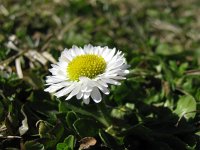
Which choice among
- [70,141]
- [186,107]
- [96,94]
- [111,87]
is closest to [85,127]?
[70,141]

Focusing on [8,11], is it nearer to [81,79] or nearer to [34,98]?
[34,98]

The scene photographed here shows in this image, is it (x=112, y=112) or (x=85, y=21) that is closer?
(x=112, y=112)

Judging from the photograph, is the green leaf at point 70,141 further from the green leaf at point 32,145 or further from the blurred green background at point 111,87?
the green leaf at point 32,145

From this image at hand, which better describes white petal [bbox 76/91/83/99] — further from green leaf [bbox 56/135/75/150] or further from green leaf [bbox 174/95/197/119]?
green leaf [bbox 174/95/197/119]

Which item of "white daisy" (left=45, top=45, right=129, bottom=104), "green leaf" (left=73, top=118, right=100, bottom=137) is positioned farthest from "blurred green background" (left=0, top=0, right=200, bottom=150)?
"white daisy" (left=45, top=45, right=129, bottom=104)

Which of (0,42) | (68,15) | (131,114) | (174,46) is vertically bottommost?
(131,114)

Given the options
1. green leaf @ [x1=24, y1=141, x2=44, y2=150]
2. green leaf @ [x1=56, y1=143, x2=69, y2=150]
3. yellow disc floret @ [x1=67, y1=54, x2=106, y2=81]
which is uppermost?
yellow disc floret @ [x1=67, y1=54, x2=106, y2=81]

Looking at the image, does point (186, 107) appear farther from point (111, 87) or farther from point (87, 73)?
point (87, 73)

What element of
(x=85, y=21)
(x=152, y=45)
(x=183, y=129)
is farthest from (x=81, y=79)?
(x=85, y=21)
